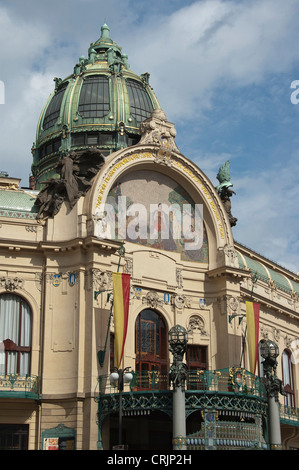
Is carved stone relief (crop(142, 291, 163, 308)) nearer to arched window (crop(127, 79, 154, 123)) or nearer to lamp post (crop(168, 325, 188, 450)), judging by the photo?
lamp post (crop(168, 325, 188, 450))

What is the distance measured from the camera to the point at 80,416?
3534cm

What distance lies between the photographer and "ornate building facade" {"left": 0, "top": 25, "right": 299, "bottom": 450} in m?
35.4

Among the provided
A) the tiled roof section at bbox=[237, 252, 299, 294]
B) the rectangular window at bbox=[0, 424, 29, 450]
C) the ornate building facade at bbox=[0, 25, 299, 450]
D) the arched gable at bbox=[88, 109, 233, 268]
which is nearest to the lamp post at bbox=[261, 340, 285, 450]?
the ornate building facade at bbox=[0, 25, 299, 450]

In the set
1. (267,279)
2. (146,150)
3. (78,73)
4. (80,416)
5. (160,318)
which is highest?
(78,73)

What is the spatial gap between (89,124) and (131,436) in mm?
18236

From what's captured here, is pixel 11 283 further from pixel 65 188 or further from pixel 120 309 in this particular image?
pixel 120 309

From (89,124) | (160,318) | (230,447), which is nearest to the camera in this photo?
(230,447)

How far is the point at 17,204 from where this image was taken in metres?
39.5

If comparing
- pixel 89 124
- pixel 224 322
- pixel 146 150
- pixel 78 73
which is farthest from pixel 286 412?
pixel 78 73

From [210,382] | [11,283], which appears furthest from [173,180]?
[210,382]

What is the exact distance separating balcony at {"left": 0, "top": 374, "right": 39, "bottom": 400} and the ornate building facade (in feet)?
0.26

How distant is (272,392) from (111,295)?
8675mm
